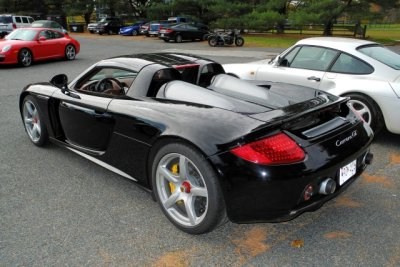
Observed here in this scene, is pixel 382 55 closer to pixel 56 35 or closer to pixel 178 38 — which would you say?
pixel 56 35

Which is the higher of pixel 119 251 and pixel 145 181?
pixel 145 181

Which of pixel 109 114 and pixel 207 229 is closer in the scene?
pixel 207 229

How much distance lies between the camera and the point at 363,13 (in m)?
26.3

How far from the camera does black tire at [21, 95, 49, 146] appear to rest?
4480mm

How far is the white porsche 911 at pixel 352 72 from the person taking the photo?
4770mm

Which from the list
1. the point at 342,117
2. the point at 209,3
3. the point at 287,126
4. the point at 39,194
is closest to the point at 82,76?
the point at 39,194

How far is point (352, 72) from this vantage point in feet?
17.2

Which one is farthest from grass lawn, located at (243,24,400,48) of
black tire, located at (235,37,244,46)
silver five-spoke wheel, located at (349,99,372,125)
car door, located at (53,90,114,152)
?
car door, located at (53,90,114,152)

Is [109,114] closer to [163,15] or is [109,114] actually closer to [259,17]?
[259,17]

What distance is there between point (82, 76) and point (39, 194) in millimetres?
1293

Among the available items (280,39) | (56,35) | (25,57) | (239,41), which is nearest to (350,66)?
(25,57)

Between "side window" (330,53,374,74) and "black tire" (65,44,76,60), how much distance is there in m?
12.0

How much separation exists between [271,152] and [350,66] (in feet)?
11.3

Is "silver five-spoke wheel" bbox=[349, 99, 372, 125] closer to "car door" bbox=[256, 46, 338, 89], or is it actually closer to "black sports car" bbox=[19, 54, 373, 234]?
"car door" bbox=[256, 46, 338, 89]
